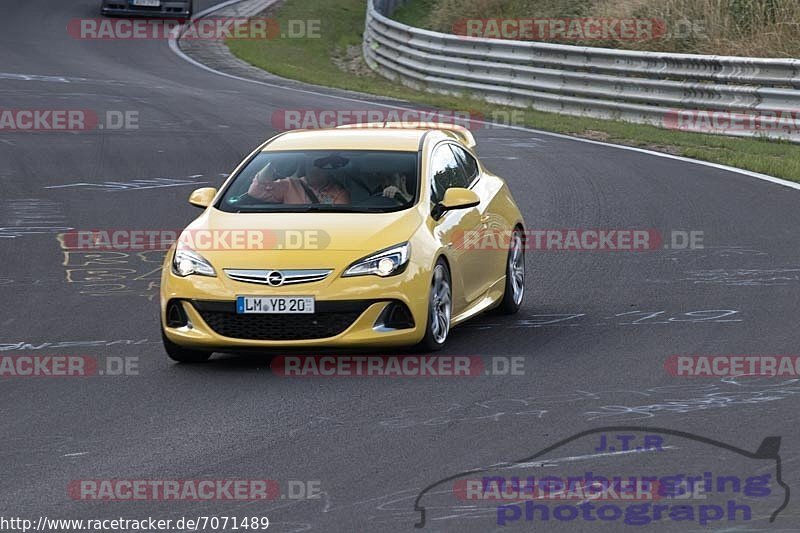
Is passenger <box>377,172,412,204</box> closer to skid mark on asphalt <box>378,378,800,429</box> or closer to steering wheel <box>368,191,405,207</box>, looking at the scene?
steering wheel <box>368,191,405,207</box>

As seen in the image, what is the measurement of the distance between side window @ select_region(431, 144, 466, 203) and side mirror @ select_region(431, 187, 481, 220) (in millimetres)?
201

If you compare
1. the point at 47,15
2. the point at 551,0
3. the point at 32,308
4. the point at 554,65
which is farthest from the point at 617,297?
the point at 47,15

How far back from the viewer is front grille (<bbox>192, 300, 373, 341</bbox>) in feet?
31.3

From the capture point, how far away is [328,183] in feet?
35.2

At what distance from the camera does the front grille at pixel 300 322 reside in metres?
9.55

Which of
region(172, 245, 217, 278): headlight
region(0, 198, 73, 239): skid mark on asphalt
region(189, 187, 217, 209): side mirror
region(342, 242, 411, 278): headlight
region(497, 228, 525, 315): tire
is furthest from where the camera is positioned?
region(0, 198, 73, 239): skid mark on asphalt

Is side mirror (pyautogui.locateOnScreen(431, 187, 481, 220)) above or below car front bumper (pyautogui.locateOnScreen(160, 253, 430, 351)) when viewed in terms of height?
above

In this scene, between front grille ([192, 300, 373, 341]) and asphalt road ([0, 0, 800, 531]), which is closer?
asphalt road ([0, 0, 800, 531])

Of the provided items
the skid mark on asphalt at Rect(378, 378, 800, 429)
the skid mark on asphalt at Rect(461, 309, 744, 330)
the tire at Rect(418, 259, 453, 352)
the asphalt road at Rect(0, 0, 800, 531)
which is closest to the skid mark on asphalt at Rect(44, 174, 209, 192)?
the asphalt road at Rect(0, 0, 800, 531)

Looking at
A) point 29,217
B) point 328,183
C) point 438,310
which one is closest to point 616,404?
point 438,310

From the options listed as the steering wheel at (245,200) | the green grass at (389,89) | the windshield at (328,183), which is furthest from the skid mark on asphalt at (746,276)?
the green grass at (389,89)

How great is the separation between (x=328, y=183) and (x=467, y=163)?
5.01 ft

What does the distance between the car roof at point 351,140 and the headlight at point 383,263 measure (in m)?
1.41

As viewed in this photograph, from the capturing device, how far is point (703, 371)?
928 cm
